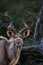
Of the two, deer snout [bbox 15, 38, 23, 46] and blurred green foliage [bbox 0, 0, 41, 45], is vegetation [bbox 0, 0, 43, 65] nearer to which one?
blurred green foliage [bbox 0, 0, 41, 45]

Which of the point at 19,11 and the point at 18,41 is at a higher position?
the point at 19,11

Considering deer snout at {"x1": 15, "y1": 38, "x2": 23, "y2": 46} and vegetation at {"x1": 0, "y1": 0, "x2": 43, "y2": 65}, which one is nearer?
deer snout at {"x1": 15, "y1": 38, "x2": 23, "y2": 46}

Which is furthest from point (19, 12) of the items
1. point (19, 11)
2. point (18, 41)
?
point (18, 41)

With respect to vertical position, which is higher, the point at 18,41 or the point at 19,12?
the point at 19,12

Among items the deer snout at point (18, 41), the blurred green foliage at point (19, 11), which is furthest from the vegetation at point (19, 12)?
the deer snout at point (18, 41)

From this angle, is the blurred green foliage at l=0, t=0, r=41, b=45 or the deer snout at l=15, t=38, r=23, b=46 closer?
the deer snout at l=15, t=38, r=23, b=46

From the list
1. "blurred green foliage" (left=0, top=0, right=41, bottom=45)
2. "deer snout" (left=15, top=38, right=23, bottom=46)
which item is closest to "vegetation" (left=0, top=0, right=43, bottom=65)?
"blurred green foliage" (left=0, top=0, right=41, bottom=45)

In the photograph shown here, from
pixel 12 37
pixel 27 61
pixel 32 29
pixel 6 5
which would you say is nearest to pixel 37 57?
pixel 27 61

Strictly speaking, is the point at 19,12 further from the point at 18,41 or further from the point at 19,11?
the point at 18,41

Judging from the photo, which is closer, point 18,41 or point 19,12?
point 18,41

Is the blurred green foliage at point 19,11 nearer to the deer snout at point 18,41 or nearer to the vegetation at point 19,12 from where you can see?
the vegetation at point 19,12

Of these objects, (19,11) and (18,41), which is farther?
(19,11)

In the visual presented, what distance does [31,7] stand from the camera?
12.7 metres

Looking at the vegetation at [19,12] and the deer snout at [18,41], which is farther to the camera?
the vegetation at [19,12]
